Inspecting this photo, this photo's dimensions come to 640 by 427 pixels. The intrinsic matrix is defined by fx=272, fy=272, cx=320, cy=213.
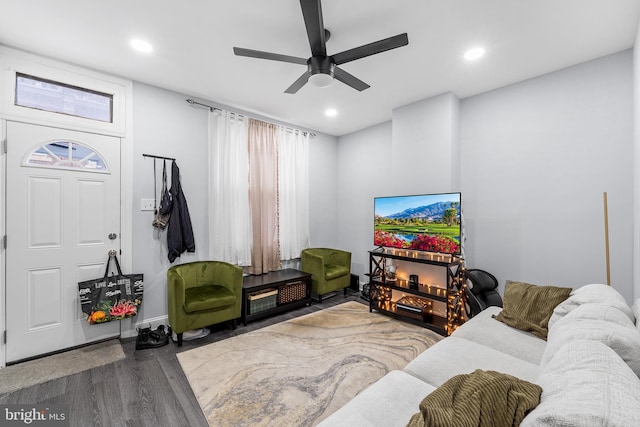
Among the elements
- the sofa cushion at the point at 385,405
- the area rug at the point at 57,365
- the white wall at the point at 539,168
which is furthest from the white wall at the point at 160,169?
the sofa cushion at the point at 385,405

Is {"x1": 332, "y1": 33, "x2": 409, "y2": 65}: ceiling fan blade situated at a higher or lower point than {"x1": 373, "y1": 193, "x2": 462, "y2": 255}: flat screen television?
higher

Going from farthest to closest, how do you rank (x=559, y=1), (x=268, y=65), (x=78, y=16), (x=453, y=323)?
1. (x=453, y=323)
2. (x=268, y=65)
3. (x=78, y=16)
4. (x=559, y=1)

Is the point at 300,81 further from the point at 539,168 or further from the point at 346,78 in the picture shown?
the point at 539,168

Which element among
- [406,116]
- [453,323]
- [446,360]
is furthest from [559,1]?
[453,323]

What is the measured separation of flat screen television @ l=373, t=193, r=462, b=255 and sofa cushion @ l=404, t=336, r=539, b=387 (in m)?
1.39

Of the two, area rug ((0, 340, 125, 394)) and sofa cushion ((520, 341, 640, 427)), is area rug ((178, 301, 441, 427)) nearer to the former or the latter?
area rug ((0, 340, 125, 394))

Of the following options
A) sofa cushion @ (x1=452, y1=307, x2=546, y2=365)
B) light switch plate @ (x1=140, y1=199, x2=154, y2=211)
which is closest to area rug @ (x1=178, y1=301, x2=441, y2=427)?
sofa cushion @ (x1=452, y1=307, x2=546, y2=365)

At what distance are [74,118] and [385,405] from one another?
361 centimetres

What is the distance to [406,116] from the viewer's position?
3.71 m

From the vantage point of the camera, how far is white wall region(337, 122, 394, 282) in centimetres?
443

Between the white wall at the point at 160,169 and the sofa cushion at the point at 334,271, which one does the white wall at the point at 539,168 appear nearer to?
the sofa cushion at the point at 334,271

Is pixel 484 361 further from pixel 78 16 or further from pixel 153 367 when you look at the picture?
pixel 78 16

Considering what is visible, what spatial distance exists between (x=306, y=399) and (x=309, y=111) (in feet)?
11.2

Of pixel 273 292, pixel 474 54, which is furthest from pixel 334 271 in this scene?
pixel 474 54
